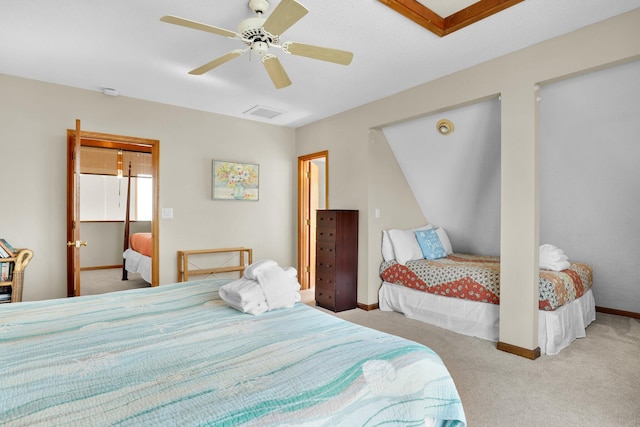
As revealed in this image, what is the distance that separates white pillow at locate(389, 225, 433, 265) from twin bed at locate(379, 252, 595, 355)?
7 cm

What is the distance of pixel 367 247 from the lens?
13.5ft

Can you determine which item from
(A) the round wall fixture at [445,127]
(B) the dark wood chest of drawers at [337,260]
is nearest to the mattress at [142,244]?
(B) the dark wood chest of drawers at [337,260]

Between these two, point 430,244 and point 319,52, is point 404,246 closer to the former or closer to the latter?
point 430,244

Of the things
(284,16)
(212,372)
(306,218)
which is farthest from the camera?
(306,218)

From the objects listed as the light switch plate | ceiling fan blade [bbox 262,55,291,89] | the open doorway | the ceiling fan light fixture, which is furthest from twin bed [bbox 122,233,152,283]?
the ceiling fan light fixture

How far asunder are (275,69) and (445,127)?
210 centimetres

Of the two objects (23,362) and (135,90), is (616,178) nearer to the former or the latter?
(23,362)

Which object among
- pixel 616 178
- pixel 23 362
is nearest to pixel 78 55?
pixel 23 362

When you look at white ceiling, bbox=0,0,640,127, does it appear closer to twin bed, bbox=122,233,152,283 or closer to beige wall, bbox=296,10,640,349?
beige wall, bbox=296,10,640,349

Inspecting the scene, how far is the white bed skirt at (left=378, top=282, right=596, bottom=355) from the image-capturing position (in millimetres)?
2824

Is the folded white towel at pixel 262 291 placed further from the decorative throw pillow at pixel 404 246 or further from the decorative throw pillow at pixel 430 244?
the decorative throw pillow at pixel 430 244

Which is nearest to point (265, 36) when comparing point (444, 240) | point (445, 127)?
point (445, 127)

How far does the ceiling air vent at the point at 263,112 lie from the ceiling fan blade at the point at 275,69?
175cm

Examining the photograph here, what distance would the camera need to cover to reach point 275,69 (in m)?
2.32
